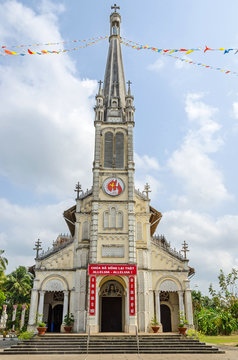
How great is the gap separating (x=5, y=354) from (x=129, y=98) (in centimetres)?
2630

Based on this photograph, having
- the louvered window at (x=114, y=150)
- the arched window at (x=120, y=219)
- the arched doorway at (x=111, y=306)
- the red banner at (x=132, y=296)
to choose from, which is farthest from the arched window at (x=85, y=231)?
the louvered window at (x=114, y=150)

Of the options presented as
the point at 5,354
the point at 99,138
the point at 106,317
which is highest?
the point at 99,138

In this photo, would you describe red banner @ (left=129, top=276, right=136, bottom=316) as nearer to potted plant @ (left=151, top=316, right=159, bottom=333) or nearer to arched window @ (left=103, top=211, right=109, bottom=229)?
potted plant @ (left=151, top=316, right=159, bottom=333)

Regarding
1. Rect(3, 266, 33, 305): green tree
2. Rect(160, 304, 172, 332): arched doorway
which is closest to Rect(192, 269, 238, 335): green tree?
Rect(160, 304, 172, 332): arched doorway

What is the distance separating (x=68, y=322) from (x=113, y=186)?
12.6 metres

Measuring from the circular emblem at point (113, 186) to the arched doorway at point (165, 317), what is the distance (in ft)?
39.1

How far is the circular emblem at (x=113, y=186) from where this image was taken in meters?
29.5

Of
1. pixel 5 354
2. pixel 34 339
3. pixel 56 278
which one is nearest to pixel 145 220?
pixel 56 278

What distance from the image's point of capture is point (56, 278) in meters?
27.5

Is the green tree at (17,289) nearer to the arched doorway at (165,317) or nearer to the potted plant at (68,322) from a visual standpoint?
the potted plant at (68,322)

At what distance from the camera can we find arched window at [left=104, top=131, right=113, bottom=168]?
101 feet

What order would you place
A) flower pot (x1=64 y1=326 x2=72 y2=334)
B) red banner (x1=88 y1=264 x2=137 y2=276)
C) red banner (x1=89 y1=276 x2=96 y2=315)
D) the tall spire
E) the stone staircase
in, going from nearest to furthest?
the stone staircase
flower pot (x1=64 y1=326 x2=72 y2=334)
red banner (x1=89 y1=276 x2=96 y2=315)
red banner (x1=88 y1=264 x2=137 y2=276)
the tall spire

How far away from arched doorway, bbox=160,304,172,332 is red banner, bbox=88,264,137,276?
6.34m

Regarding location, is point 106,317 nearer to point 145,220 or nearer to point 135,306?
point 135,306
